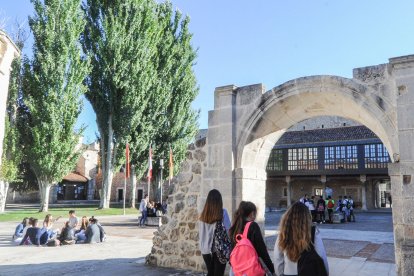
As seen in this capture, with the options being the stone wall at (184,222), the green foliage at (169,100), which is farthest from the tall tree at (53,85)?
the stone wall at (184,222)

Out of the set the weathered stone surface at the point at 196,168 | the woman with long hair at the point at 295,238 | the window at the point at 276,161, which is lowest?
the woman with long hair at the point at 295,238

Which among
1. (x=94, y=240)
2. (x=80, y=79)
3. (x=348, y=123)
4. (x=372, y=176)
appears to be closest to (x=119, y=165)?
(x=80, y=79)

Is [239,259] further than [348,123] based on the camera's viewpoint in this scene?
No

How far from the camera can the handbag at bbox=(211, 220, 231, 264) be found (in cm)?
370

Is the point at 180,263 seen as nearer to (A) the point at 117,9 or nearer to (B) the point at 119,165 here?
(B) the point at 119,165

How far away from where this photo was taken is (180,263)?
6.09 meters

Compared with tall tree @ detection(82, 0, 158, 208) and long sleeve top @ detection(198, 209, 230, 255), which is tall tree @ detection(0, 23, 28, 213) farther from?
long sleeve top @ detection(198, 209, 230, 255)

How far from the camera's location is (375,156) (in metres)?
27.7

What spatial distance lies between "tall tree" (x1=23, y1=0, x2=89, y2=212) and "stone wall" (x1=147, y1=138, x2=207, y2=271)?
50.5ft

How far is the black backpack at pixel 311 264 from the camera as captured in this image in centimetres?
235

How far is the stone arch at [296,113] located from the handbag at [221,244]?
1983mm

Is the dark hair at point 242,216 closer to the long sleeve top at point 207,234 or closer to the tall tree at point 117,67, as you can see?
the long sleeve top at point 207,234

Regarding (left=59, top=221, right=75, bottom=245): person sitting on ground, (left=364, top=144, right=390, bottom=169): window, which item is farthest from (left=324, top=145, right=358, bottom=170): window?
(left=59, top=221, right=75, bottom=245): person sitting on ground

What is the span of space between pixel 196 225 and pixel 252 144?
5.53 ft
